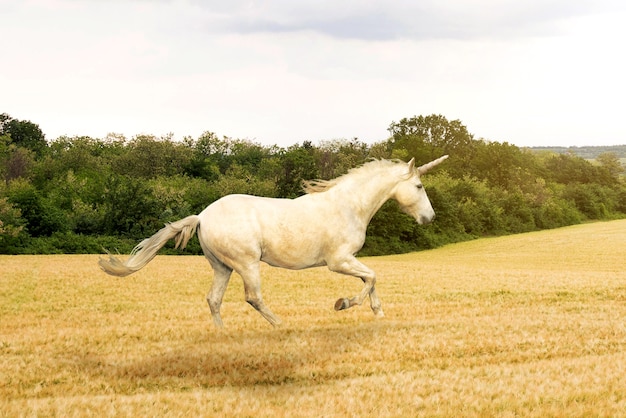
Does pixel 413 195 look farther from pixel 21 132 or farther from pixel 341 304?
pixel 21 132

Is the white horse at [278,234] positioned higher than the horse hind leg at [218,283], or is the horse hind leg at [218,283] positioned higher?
the white horse at [278,234]

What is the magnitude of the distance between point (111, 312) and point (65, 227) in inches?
1309

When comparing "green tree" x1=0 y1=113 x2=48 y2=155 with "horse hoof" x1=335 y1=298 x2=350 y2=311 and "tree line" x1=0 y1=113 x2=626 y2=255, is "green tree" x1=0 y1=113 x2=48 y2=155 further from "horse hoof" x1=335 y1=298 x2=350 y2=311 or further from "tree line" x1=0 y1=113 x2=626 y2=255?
"horse hoof" x1=335 y1=298 x2=350 y2=311

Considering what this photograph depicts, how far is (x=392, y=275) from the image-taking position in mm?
29000

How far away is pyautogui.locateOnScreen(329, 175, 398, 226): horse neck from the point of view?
40.0 feet

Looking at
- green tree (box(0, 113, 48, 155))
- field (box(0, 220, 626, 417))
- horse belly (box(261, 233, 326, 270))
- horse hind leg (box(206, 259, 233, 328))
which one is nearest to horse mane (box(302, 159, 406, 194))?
horse belly (box(261, 233, 326, 270))

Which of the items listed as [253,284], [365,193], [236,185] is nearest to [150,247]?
[253,284]

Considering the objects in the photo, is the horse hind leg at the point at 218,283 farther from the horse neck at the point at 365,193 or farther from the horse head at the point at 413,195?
the horse head at the point at 413,195

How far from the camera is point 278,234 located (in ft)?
36.9

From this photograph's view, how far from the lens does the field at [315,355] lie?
847cm

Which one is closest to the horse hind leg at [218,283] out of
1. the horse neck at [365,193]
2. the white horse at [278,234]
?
the white horse at [278,234]

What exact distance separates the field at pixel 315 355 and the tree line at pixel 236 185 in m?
12.7

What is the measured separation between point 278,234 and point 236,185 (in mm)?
55722

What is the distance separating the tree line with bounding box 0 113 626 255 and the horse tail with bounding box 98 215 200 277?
17786mm
